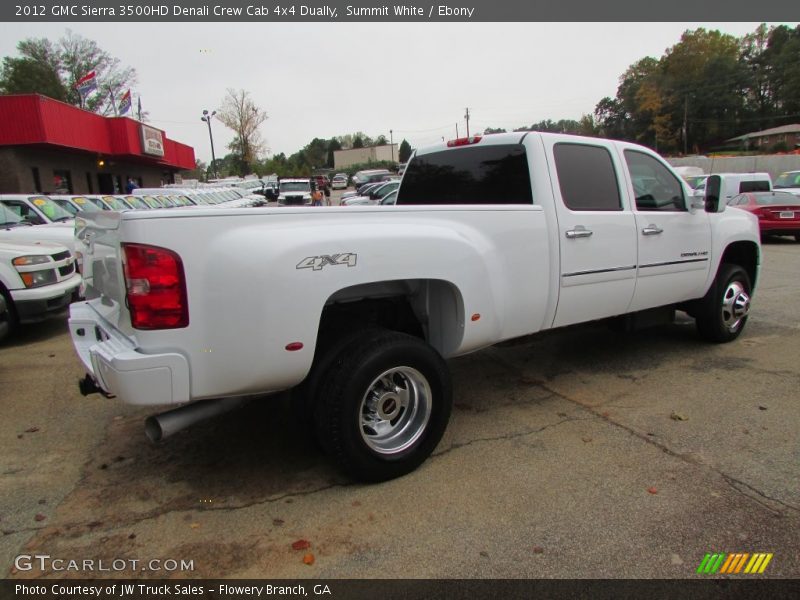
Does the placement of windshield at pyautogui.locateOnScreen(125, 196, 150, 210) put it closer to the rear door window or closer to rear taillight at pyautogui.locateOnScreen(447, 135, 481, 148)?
rear taillight at pyautogui.locateOnScreen(447, 135, 481, 148)

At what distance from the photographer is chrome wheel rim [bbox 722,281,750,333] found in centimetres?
552

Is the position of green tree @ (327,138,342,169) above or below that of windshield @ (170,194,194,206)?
above

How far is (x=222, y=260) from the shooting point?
255 centimetres

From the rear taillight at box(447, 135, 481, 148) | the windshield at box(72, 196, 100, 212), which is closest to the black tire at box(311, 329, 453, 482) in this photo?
the rear taillight at box(447, 135, 481, 148)

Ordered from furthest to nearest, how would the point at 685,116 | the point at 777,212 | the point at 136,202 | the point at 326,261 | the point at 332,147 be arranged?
the point at 332,147 < the point at 685,116 < the point at 136,202 < the point at 777,212 < the point at 326,261

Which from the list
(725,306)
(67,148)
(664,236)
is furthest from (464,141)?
(67,148)

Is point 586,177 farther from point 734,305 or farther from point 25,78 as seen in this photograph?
point 25,78

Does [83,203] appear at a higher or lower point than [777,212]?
higher

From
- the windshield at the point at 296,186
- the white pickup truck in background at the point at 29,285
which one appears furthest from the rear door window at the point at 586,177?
the windshield at the point at 296,186

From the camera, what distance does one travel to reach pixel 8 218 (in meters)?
8.38

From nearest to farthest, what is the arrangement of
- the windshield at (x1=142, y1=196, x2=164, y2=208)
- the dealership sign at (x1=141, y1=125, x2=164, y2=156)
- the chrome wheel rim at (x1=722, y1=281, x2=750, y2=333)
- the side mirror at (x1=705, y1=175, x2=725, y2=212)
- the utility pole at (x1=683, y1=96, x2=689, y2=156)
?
1. the side mirror at (x1=705, y1=175, x2=725, y2=212)
2. the chrome wheel rim at (x1=722, y1=281, x2=750, y2=333)
3. the windshield at (x1=142, y1=196, x2=164, y2=208)
4. the dealership sign at (x1=141, y1=125, x2=164, y2=156)
5. the utility pole at (x1=683, y1=96, x2=689, y2=156)

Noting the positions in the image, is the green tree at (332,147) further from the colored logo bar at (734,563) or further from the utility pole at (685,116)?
the colored logo bar at (734,563)

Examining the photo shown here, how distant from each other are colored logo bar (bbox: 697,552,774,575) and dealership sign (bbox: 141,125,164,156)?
36871mm

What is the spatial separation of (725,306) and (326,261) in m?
4.53
